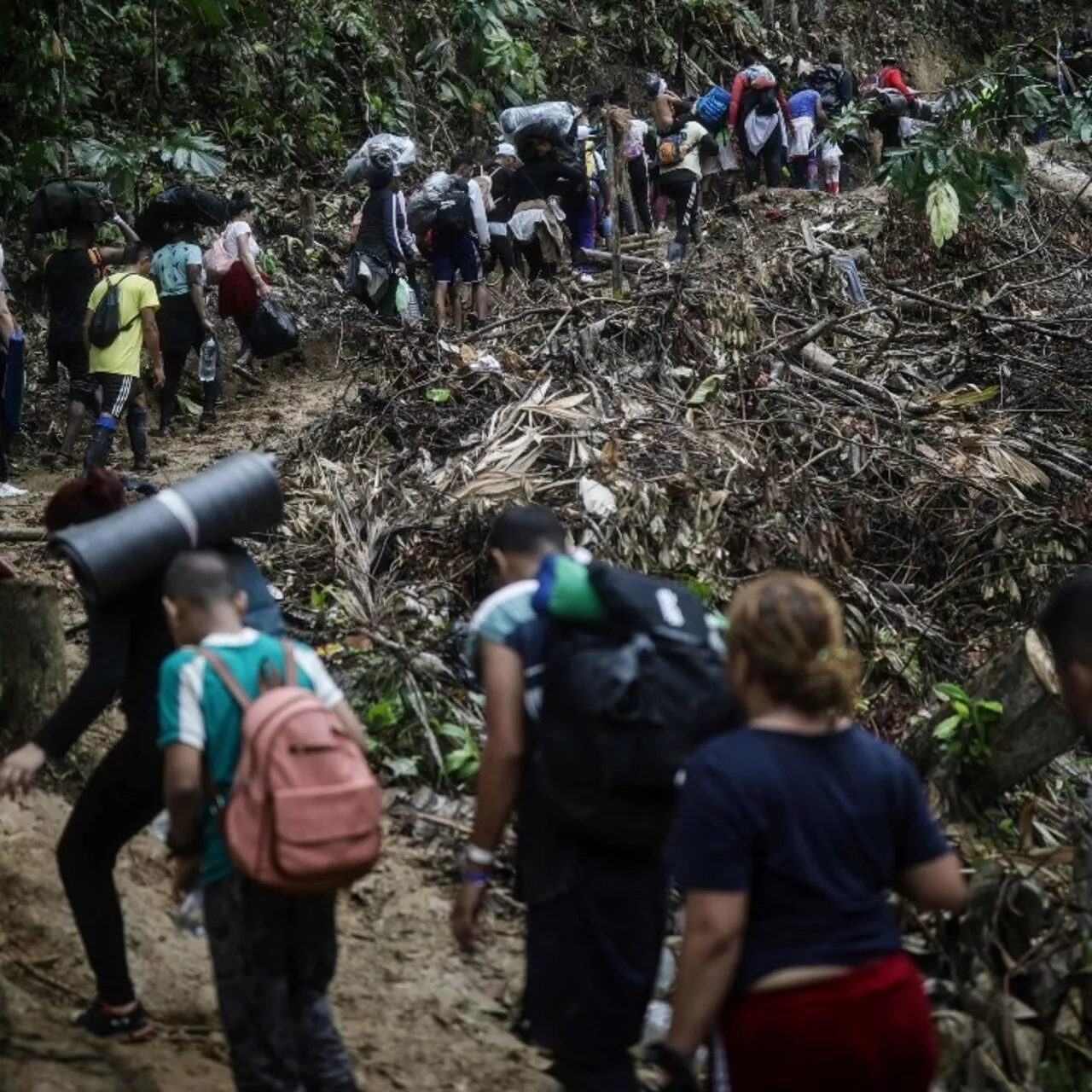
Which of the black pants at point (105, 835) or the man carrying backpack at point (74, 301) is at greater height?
the man carrying backpack at point (74, 301)

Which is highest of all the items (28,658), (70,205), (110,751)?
(70,205)

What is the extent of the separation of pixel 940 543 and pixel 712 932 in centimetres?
661

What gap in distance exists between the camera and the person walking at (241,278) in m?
12.9

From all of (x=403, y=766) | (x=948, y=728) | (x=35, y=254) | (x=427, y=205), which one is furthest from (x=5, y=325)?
(x=948, y=728)

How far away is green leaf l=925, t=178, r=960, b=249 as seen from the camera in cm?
830

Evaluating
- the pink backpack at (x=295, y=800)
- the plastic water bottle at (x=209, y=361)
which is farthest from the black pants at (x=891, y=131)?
the pink backpack at (x=295, y=800)

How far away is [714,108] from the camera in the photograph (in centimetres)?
1844

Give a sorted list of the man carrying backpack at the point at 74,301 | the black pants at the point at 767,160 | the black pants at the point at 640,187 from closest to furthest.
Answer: the man carrying backpack at the point at 74,301, the black pants at the point at 640,187, the black pants at the point at 767,160

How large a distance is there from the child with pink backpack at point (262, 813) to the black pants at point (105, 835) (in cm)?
51

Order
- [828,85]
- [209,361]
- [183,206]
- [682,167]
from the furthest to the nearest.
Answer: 1. [828,85]
2. [682,167]
3. [209,361]
4. [183,206]

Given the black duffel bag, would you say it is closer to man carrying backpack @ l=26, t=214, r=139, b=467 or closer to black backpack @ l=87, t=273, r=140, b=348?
man carrying backpack @ l=26, t=214, r=139, b=467

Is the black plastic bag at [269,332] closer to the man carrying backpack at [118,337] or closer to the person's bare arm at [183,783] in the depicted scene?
the man carrying backpack at [118,337]

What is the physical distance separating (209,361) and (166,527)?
29.1 ft

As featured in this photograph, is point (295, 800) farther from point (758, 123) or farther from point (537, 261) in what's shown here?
point (758, 123)
